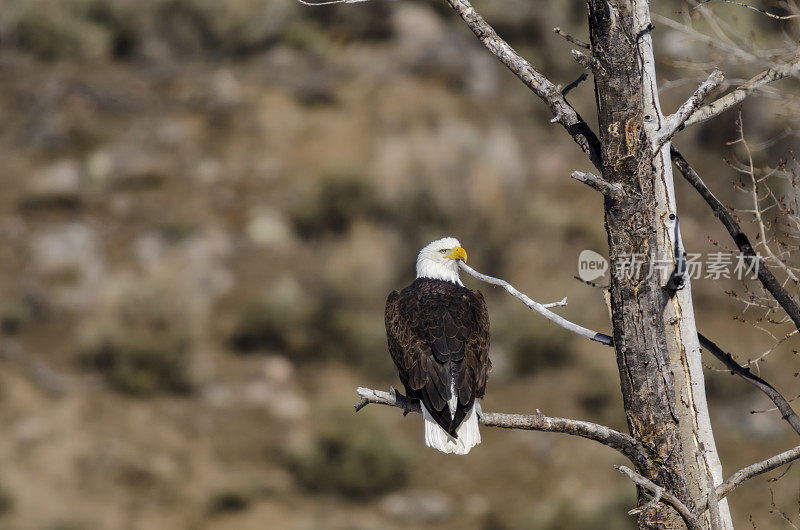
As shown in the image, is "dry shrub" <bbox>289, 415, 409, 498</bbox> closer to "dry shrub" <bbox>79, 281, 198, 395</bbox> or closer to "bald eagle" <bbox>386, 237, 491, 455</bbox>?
"dry shrub" <bbox>79, 281, 198, 395</bbox>

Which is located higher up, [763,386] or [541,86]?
[541,86]

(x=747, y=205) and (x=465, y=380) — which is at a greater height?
(x=747, y=205)

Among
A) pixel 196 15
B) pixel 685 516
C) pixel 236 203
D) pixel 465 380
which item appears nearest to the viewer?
pixel 685 516

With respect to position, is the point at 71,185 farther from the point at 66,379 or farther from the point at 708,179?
the point at 708,179

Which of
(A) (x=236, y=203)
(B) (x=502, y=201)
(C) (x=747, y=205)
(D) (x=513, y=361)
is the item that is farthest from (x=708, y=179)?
(A) (x=236, y=203)

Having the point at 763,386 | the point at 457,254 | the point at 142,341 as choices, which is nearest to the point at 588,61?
the point at 763,386

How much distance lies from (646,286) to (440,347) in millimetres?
1639

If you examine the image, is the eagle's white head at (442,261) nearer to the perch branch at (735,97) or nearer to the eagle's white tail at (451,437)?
the eagle's white tail at (451,437)

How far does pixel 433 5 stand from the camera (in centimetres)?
2052

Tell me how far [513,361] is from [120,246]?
7.65 m

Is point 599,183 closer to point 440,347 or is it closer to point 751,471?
point 751,471

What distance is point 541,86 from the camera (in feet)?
12.5

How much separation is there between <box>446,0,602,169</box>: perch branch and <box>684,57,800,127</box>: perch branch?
0.51m

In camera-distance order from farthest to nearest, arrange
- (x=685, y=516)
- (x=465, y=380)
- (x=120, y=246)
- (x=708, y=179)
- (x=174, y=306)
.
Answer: (x=708, y=179)
(x=120, y=246)
(x=174, y=306)
(x=465, y=380)
(x=685, y=516)
